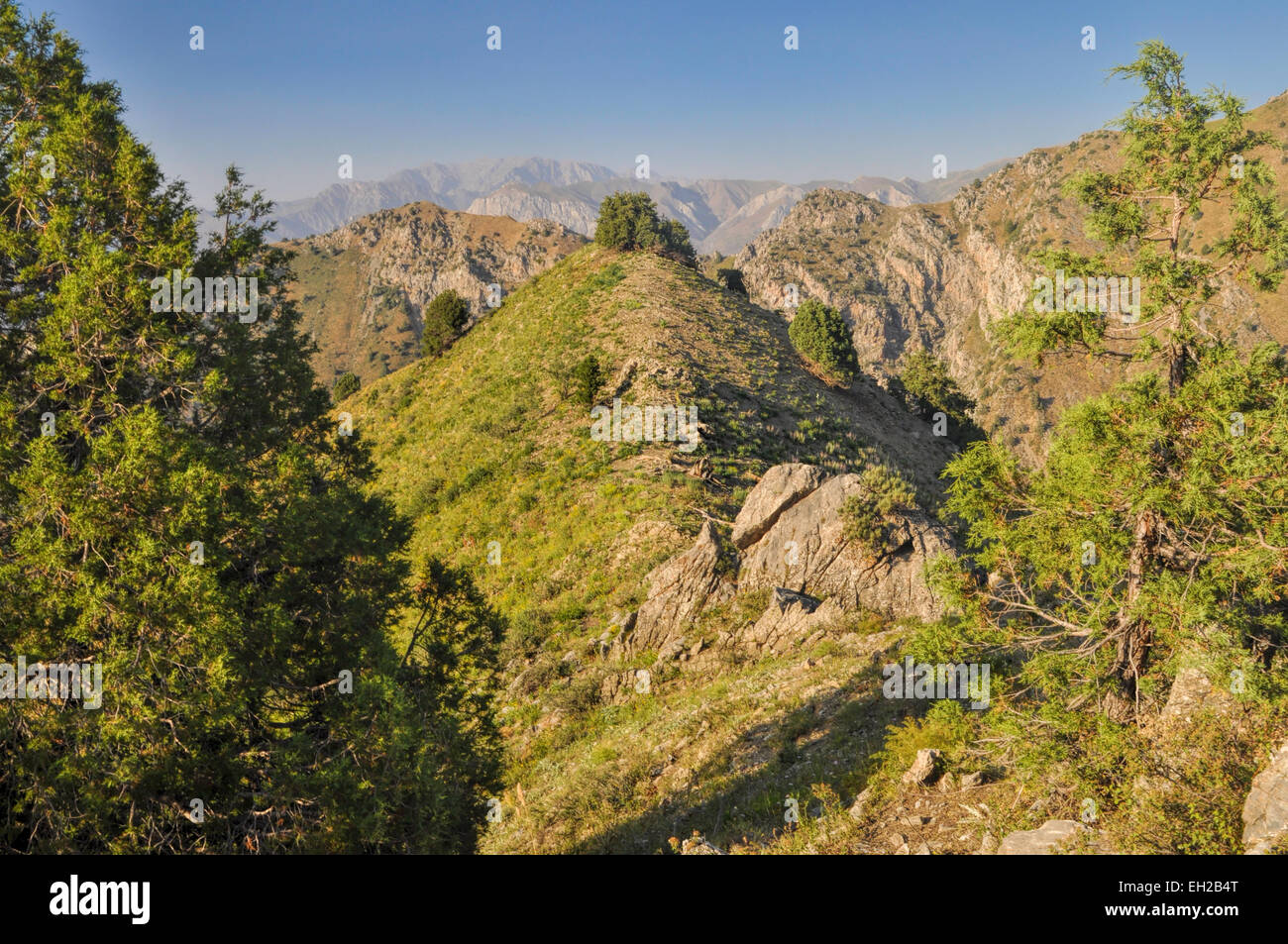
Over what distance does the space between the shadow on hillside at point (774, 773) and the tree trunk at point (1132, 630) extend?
4389 mm

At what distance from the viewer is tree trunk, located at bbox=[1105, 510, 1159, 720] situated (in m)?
9.68

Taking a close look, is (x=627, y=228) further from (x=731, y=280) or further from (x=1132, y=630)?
(x=1132, y=630)

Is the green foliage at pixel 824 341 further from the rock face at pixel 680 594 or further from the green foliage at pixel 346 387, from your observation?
the green foliage at pixel 346 387

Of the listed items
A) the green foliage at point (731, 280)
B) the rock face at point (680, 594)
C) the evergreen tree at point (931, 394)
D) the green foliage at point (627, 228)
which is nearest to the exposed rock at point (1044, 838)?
the rock face at point (680, 594)

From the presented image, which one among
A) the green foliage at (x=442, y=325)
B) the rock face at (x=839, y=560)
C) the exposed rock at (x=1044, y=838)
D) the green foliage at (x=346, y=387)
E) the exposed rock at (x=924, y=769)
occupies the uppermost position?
the green foliage at (x=442, y=325)

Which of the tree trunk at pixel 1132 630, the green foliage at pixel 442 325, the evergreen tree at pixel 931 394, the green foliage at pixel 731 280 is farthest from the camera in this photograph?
the green foliage at pixel 731 280

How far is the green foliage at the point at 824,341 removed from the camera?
177 feet

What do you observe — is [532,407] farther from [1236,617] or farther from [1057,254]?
[1236,617]

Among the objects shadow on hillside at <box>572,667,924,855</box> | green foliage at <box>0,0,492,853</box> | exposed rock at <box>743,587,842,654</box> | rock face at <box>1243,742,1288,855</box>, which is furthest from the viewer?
exposed rock at <box>743,587,842,654</box>

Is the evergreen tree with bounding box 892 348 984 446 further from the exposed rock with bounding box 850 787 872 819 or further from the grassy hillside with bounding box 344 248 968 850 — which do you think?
the exposed rock with bounding box 850 787 872 819

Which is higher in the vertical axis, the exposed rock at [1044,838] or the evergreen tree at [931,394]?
Answer: the evergreen tree at [931,394]

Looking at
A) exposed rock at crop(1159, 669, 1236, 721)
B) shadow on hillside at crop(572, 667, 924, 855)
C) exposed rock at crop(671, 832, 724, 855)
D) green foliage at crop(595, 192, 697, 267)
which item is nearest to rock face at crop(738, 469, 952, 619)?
shadow on hillside at crop(572, 667, 924, 855)

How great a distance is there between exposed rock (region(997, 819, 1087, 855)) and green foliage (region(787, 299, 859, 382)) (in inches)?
1891
